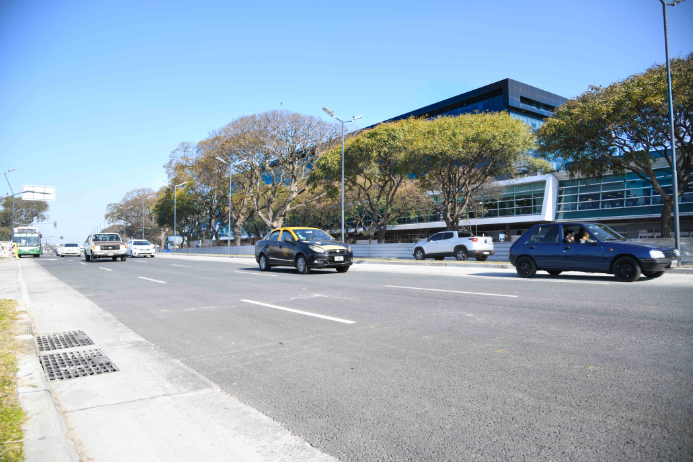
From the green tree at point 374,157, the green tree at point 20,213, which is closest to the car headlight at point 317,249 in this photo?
the green tree at point 374,157

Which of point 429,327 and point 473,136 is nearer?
point 429,327

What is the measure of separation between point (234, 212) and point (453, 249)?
118ft

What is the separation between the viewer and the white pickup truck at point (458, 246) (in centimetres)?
2345

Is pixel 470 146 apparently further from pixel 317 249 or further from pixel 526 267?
pixel 317 249

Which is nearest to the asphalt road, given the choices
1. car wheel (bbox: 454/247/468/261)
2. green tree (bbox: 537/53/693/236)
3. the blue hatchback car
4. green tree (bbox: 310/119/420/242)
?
the blue hatchback car

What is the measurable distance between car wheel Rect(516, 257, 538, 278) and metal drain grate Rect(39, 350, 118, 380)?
11804 mm

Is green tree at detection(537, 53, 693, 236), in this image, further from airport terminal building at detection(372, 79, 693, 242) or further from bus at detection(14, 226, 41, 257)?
bus at detection(14, 226, 41, 257)

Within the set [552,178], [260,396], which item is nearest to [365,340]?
[260,396]

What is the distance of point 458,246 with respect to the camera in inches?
950

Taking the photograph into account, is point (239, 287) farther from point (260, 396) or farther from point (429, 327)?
point (260, 396)

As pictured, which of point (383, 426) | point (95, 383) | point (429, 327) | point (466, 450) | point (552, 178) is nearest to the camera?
point (466, 450)

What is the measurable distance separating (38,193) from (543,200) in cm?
5370

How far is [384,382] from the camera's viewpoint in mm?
3908

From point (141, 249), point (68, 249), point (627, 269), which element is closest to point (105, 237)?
point (141, 249)
